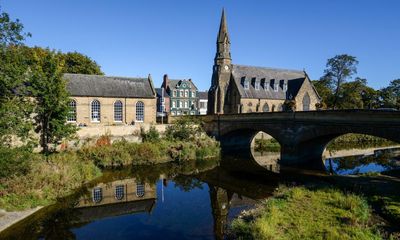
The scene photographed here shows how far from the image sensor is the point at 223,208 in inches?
683

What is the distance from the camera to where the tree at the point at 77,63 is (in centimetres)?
5053

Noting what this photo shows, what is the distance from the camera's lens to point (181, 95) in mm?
71625

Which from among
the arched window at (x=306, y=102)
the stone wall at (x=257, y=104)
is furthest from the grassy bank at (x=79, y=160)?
the arched window at (x=306, y=102)

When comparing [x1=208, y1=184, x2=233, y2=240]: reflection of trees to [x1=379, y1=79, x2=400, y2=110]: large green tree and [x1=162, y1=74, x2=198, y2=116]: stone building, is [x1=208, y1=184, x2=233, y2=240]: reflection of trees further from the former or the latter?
[x1=379, y1=79, x2=400, y2=110]: large green tree

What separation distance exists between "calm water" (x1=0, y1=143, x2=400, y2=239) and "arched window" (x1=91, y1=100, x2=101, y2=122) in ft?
46.4

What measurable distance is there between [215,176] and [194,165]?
15.3ft

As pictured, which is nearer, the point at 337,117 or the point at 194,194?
the point at 194,194

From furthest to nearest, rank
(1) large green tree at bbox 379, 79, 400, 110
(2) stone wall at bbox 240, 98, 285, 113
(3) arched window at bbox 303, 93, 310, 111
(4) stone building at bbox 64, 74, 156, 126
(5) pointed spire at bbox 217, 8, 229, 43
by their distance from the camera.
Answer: (1) large green tree at bbox 379, 79, 400, 110, (3) arched window at bbox 303, 93, 310, 111, (5) pointed spire at bbox 217, 8, 229, 43, (2) stone wall at bbox 240, 98, 285, 113, (4) stone building at bbox 64, 74, 156, 126

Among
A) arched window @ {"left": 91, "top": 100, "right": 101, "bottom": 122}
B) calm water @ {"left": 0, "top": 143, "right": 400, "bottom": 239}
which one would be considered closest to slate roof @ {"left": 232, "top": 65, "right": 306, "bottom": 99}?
calm water @ {"left": 0, "top": 143, "right": 400, "bottom": 239}

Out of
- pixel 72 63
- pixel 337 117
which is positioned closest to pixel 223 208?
pixel 337 117

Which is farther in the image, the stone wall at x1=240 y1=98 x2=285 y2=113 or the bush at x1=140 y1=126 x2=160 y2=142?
the stone wall at x1=240 y1=98 x2=285 y2=113

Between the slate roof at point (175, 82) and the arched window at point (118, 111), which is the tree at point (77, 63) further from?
the slate roof at point (175, 82)

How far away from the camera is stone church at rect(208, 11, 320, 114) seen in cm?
4834

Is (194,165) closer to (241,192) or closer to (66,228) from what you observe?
(241,192)
